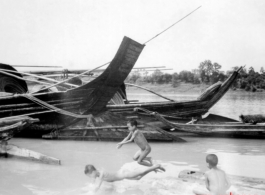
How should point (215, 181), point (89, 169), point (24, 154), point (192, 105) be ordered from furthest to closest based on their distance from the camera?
point (192, 105) < point (24, 154) < point (89, 169) < point (215, 181)

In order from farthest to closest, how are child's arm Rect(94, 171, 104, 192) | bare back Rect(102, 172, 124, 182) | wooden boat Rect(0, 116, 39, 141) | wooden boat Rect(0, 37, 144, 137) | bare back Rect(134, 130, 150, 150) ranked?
1. wooden boat Rect(0, 37, 144, 137)
2. wooden boat Rect(0, 116, 39, 141)
3. bare back Rect(134, 130, 150, 150)
4. bare back Rect(102, 172, 124, 182)
5. child's arm Rect(94, 171, 104, 192)

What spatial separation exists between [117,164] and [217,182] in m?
2.05

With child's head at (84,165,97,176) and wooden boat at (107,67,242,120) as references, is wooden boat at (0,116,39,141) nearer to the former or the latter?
child's head at (84,165,97,176)

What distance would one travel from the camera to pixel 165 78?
38.1 feet

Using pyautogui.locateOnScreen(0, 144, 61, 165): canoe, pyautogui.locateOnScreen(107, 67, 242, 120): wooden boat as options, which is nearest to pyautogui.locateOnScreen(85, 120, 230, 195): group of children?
pyautogui.locateOnScreen(0, 144, 61, 165): canoe

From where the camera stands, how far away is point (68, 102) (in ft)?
17.7

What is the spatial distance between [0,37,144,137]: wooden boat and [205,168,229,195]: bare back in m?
2.84

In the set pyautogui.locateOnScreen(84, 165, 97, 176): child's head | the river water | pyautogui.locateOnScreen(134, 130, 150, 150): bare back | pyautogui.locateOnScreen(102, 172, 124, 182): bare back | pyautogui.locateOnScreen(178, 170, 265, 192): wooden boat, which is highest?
pyautogui.locateOnScreen(134, 130, 150, 150): bare back

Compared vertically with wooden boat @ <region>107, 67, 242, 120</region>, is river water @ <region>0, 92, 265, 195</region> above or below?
below

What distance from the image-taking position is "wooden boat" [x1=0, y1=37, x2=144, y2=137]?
16.6 ft

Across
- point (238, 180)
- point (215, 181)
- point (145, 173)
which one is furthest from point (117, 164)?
point (215, 181)

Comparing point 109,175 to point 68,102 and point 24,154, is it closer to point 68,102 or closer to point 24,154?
point 24,154

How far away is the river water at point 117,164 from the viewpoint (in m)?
3.05

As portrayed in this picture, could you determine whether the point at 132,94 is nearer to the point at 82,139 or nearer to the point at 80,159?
the point at 82,139
